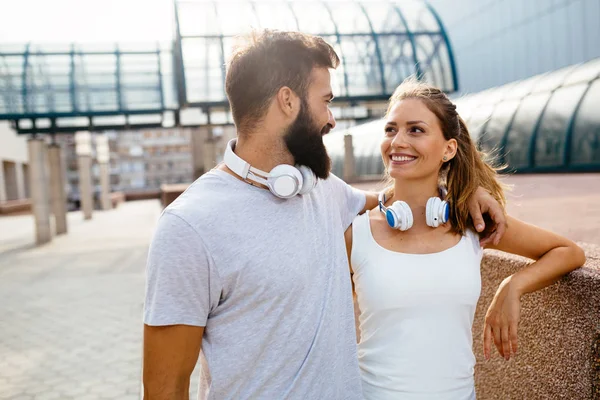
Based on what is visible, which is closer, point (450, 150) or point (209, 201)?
point (209, 201)

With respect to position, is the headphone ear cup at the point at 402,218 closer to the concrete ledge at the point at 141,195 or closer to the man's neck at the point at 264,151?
the man's neck at the point at 264,151

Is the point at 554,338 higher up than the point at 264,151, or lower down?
lower down

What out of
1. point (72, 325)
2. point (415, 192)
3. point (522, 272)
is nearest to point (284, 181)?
point (415, 192)

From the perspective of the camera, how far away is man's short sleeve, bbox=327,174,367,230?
2.67 m

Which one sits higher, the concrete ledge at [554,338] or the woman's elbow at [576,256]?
the woman's elbow at [576,256]

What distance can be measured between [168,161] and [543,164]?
348ft

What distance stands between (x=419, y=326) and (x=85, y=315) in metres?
8.00

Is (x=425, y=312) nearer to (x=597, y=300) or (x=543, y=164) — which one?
(x=597, y=300)

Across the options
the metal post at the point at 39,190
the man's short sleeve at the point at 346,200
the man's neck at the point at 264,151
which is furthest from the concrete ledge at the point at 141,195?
the man's neck at the point at 264,151

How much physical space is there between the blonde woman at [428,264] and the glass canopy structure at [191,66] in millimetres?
16420

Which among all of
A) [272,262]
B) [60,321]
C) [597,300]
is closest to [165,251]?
[272,262]

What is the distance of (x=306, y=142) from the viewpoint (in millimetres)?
2199

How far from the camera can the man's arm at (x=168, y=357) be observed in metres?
1.91

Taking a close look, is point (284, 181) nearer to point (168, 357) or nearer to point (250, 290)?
point (250, 290)
